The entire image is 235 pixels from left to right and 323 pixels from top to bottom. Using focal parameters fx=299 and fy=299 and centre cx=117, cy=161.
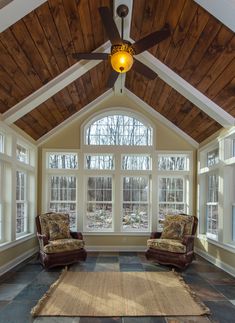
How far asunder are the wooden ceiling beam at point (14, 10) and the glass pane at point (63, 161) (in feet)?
14.2

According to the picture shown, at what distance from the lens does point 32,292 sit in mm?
4242

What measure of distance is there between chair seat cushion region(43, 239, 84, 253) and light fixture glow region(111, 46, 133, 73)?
3.64m

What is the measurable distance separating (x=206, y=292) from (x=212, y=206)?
2.58 metres

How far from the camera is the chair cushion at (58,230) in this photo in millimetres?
6172

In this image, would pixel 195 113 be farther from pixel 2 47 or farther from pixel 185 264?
pixel 2 47

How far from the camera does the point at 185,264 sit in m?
5.58

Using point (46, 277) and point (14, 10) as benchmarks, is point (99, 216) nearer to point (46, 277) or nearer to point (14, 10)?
point (46, 277)

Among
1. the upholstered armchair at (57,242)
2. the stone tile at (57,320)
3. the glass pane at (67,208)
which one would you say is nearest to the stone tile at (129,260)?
the upholstered armchair at (57,242)

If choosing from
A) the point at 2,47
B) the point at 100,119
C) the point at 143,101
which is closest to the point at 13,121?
the point at 2,47

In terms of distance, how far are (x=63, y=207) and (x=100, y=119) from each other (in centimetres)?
242

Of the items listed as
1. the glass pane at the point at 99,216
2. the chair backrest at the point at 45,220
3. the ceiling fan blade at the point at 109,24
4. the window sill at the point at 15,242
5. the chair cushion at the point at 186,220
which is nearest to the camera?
the ceiling fan blade at the point at 109,24

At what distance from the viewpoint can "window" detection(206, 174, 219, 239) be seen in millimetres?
6352

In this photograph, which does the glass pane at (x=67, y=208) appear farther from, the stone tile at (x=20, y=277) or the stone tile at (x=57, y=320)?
the stone tile at (x=57, y=320)

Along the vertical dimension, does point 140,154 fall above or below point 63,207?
above
